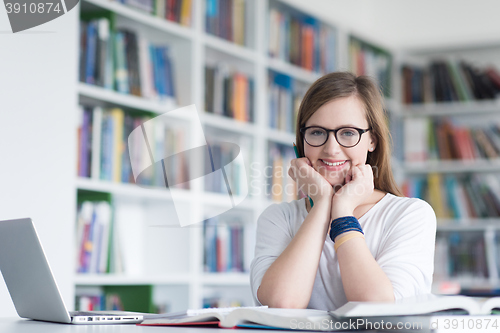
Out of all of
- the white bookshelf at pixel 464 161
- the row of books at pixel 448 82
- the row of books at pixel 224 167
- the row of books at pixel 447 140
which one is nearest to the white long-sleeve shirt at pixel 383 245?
the row of books at pixel 224 167

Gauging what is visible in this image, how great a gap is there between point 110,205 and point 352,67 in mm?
1991

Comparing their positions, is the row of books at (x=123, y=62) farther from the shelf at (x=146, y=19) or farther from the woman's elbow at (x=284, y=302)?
the woman's elbow at (x=284, y=302)

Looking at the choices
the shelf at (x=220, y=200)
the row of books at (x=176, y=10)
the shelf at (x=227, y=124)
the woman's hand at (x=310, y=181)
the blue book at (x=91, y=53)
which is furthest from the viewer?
the shelf at (x=227, y=124)

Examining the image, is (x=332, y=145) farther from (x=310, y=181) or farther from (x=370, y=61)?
(x=370, y=61)

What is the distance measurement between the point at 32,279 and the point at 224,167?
1482 mm

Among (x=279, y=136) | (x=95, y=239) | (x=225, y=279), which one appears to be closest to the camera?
(x=95, y=239)

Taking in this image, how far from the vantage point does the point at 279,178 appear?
3289 mm

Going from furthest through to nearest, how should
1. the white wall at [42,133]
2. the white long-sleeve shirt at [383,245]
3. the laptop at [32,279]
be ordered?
the white wall at [42,133]
the white long-sleeve shirt at [383,245]
the laptop at [32,279]

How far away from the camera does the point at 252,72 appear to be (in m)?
3.18

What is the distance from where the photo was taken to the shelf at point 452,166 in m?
3.88

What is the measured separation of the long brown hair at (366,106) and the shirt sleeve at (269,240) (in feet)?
0.58

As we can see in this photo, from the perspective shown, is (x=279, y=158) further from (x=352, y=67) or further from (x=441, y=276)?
(x=441, y=276)

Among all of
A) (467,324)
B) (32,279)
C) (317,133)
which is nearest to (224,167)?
(317,133)

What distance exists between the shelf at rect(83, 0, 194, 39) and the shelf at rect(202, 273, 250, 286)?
112cm
